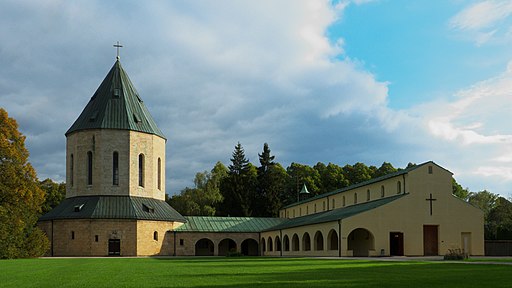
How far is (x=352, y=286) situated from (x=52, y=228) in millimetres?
53010

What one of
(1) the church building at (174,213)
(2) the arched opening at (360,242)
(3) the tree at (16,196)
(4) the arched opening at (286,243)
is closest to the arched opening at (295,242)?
(1) the church building at (174,213)

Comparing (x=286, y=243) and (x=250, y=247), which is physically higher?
(x=286, y=243)

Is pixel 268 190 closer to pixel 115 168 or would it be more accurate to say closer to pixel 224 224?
pixel 224 224

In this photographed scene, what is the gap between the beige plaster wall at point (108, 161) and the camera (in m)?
65.6

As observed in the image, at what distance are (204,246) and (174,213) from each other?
652 cm

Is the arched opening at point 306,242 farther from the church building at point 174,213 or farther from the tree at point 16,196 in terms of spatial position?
the tree at point 16,196

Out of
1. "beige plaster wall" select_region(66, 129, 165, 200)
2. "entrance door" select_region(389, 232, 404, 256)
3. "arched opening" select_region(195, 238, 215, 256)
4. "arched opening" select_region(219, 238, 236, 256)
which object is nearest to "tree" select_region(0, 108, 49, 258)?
"beige plaster wall" select_region(66, 129, 165, 200)

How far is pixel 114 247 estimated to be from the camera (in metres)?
62.4

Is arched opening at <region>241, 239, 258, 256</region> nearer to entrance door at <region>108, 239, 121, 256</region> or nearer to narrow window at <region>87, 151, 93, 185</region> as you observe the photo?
entrance door at <region>108, 239, 121, 256</region>

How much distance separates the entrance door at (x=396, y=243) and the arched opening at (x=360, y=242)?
1.74 m

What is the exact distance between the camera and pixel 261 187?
9450 cm

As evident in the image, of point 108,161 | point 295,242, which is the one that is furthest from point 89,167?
point 295,242

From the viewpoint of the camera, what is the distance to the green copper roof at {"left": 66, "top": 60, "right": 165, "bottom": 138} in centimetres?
6700

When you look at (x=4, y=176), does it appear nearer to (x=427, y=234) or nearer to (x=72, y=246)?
(x=72, y=246)
